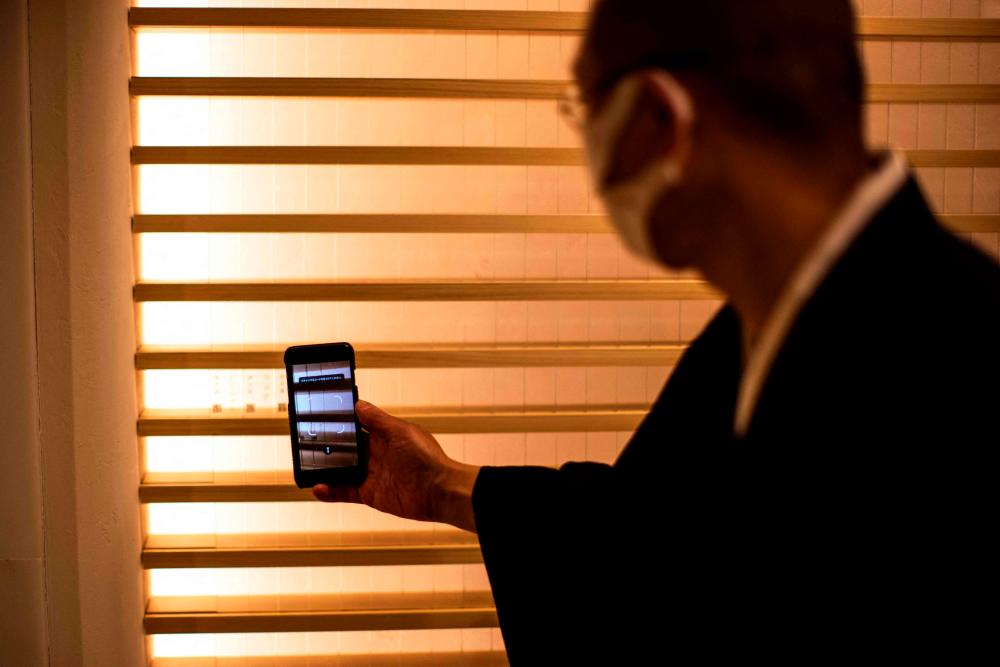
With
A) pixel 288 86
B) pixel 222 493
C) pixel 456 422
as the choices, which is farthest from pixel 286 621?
pixel 288 86

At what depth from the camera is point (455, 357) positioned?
265 centimetres

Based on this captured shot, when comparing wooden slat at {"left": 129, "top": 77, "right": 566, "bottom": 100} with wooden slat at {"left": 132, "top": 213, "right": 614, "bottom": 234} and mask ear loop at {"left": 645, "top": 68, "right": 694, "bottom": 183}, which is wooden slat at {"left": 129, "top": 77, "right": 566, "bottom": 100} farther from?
mask ear loop at {"left": 645, "top": 68, "right": 694, "bottom": 183}

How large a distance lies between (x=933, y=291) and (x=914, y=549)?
339 millimetres

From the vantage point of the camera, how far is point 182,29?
8.51 ft

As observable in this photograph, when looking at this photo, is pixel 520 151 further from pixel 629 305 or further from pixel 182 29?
pixel 182 29

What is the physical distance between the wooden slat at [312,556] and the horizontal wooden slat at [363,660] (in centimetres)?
43

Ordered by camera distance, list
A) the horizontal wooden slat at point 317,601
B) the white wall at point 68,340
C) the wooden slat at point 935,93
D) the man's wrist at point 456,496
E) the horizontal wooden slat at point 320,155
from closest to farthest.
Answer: the man's wrist at point 456,496 → the white wall at point 68,340 → the horizontal wooden slat at point 320,155 → the wooden slat at point 935,93 → the horizontal wooden slat at point 317,601

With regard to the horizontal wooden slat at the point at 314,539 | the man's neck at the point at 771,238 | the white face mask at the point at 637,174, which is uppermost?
the white face mask at the point at 637,174

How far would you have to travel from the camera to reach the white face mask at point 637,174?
43.0 inches

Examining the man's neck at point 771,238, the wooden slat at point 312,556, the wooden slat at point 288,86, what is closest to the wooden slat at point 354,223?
the wooden slat at point 288,86

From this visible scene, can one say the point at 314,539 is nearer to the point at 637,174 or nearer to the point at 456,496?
the point at 456,496

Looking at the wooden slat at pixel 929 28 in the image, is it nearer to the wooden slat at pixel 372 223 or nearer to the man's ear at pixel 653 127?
the wooden slat at pixel 372 223

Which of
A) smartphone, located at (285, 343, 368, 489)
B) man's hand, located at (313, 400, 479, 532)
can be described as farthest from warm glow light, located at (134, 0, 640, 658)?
man's hand, located at (313, 400, 479, 532)

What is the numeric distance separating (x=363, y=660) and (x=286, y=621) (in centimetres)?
35
